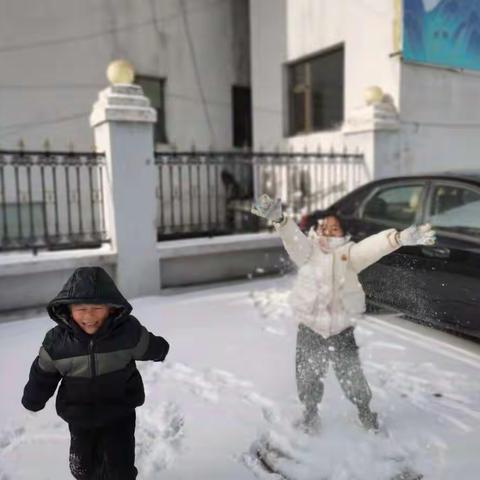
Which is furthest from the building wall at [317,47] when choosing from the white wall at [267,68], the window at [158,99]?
the window at [158,99]

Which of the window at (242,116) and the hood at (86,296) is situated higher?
the window at (242,116)

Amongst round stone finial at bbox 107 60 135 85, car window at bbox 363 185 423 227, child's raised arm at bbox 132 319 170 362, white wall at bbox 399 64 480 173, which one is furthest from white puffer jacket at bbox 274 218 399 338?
white wall at bbox 399 64 480 173

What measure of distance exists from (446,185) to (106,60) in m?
7.84

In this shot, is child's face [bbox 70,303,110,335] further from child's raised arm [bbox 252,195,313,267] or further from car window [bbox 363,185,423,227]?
car window [bbox 363,185,423,227]

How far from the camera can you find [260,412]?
3.35 meters

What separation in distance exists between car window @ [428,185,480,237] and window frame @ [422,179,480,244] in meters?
0.02

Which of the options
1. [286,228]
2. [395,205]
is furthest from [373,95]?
[286,228]

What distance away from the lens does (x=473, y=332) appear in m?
4.05

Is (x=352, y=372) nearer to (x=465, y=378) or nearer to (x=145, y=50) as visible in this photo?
(x=465, y=378)

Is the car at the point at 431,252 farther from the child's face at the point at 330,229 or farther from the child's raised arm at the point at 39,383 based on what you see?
the child's raised arm at the point at 39,383

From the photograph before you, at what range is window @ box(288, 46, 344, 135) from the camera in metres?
9.62

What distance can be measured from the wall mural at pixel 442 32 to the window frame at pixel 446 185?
4.11m

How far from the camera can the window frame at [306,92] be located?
951 cm

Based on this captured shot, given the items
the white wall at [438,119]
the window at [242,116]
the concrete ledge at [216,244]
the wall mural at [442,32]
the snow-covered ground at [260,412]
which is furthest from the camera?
the window at [242,116]
